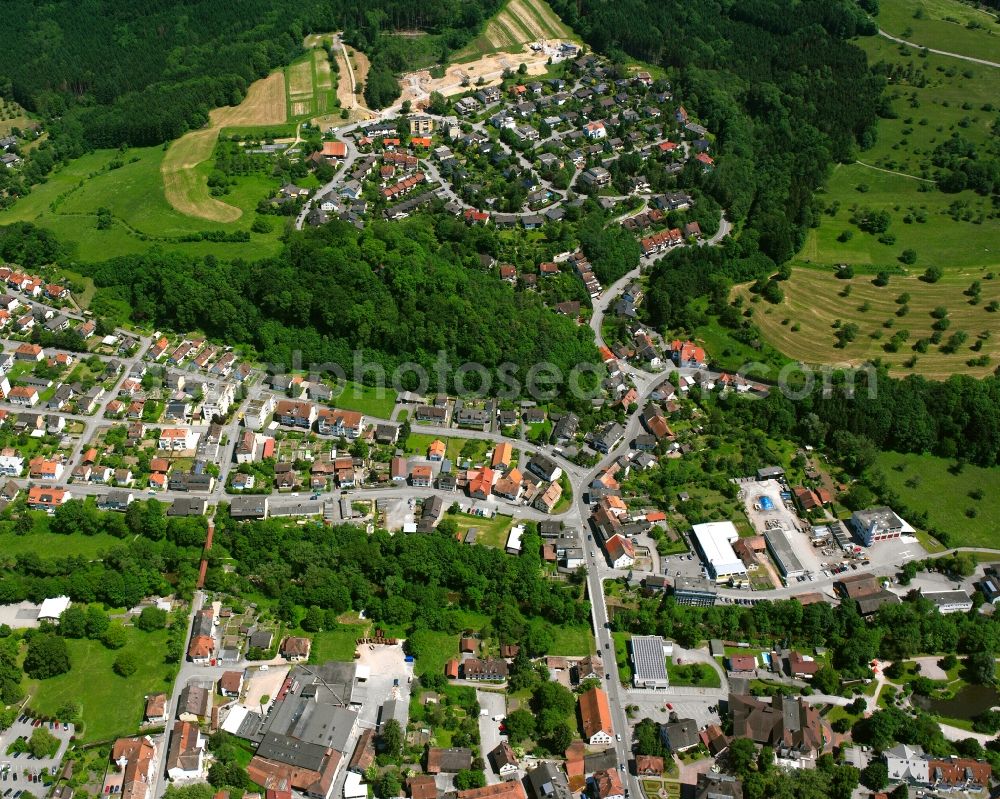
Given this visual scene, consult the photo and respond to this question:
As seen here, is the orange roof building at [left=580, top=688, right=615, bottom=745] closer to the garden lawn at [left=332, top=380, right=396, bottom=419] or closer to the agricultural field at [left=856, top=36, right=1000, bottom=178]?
the garden lawn at [left=332, top=380, right=396, bottom=419]

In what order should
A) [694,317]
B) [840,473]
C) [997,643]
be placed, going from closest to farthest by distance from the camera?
[997,643] → [840,473] → [694,317]

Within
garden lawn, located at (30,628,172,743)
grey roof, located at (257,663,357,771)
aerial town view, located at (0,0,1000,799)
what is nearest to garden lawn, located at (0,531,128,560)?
aerial town view, located at (0,0,1000,799)

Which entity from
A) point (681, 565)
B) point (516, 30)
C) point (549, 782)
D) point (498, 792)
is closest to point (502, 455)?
point (681, 565)

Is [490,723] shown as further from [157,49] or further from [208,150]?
[157,49]

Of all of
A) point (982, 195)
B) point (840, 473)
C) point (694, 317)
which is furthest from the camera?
point (982, 195)

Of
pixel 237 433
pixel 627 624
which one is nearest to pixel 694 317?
pixel 627 624

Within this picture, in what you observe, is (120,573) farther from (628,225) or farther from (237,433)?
(628,225)

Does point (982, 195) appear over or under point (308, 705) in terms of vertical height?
over
